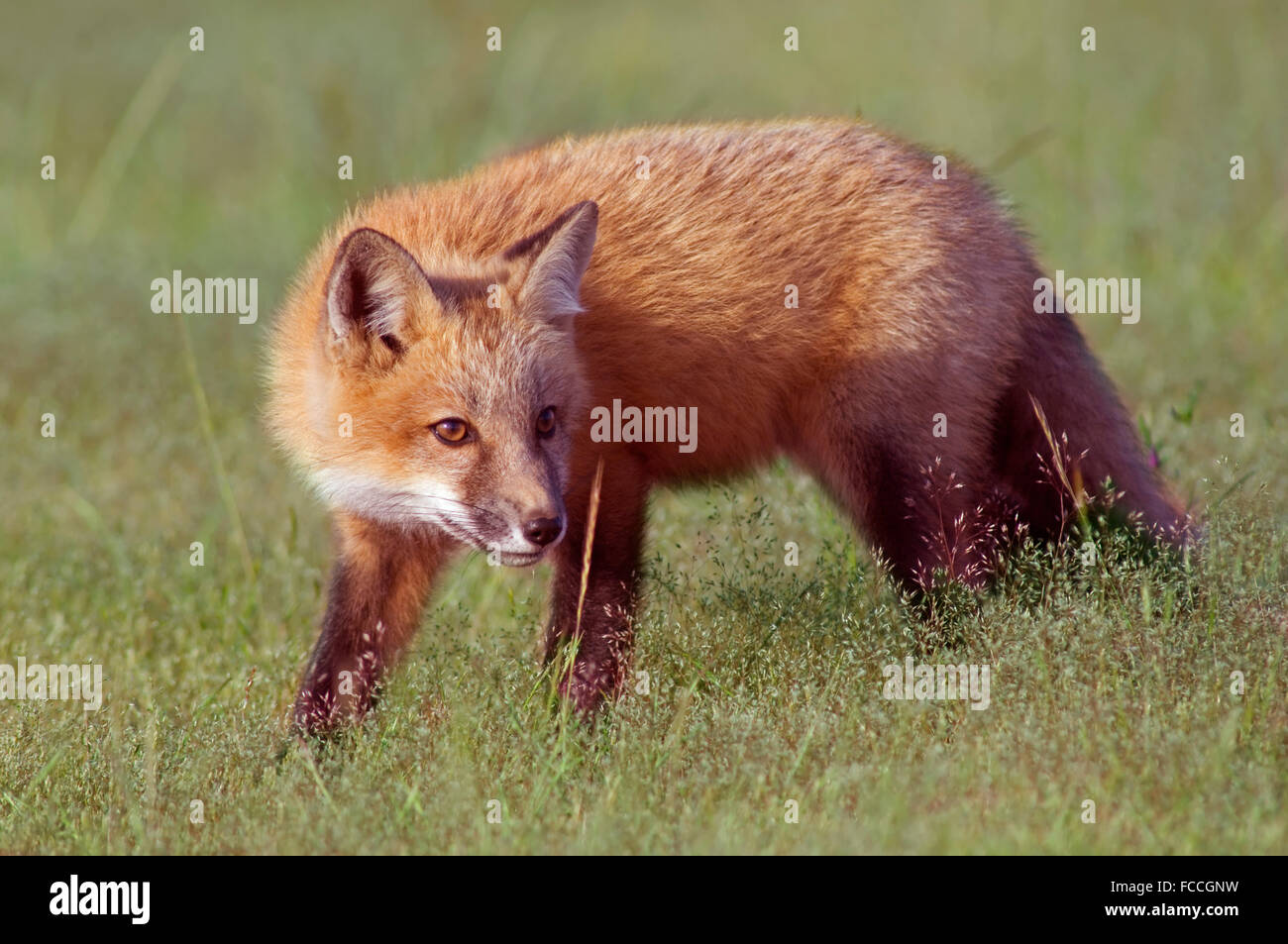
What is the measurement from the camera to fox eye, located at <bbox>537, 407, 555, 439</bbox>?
4.45 m

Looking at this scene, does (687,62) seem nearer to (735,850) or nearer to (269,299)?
(269,299)

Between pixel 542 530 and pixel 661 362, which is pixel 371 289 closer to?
pixel 542 530

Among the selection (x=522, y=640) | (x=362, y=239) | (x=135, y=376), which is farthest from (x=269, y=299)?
(x=362, y=239)

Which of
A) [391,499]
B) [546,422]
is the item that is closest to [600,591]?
[546,422]

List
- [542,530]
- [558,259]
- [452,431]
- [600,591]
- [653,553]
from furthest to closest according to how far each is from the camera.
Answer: [653,553]
[600,591]
[558,259]
[452,431]
[542,530]

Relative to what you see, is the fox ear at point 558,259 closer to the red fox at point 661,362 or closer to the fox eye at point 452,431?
the red fox at point 661,362

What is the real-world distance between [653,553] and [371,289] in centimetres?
243

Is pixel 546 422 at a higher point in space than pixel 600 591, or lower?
higher

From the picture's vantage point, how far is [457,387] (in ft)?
14.2

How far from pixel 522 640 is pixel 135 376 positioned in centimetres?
428

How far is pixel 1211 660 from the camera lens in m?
4.14

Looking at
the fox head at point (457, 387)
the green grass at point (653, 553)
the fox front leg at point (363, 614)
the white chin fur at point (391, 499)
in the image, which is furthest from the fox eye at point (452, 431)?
the green grass at point (653, 553)

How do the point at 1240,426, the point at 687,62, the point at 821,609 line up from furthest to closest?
the point at 687,62 → the point at 1240,426 → the point at 821,609

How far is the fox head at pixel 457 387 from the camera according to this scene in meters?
4.20
